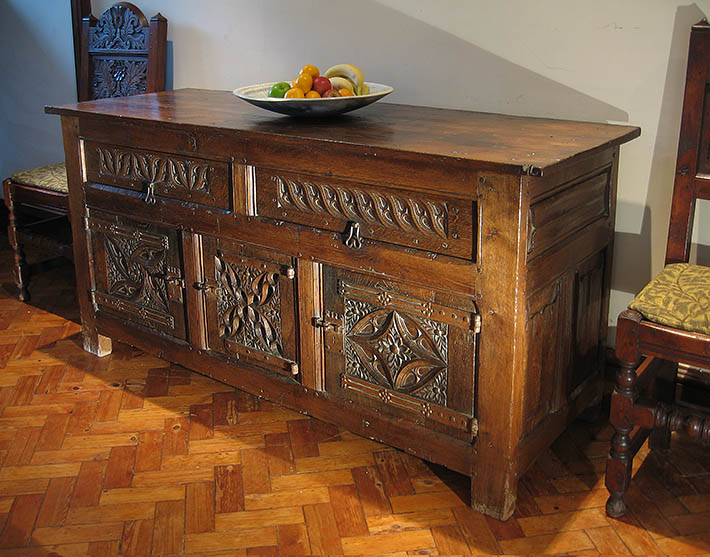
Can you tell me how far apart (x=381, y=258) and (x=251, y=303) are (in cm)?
60

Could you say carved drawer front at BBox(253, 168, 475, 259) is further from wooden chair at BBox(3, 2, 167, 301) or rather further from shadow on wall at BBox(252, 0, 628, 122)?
wooden chair at BBox(3, 2, 167, 301)

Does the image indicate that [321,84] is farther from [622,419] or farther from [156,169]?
[622,419]

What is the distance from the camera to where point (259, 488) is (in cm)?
236

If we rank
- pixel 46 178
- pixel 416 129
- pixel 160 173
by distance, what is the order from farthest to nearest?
1. pixel 46 178
2. pixel 160 173
3. pixel 416 129

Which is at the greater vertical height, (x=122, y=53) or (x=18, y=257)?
(x=122, y=53)

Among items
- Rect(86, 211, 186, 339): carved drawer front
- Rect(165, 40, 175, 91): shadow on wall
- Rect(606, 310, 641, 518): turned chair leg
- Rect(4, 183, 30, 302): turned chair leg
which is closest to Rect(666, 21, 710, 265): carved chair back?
Rect(606, 310, 641, 518): turned chair leg

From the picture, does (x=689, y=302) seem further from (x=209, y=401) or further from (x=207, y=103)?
(x=207, y=103)

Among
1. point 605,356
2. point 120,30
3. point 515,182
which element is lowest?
point 605,356

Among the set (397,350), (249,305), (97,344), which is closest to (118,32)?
(97,344)

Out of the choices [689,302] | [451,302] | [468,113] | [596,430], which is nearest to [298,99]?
[468,113]

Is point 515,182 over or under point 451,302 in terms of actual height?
over

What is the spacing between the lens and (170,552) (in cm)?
208

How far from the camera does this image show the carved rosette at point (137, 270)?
9.41 ft

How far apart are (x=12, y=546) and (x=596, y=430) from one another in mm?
1830
